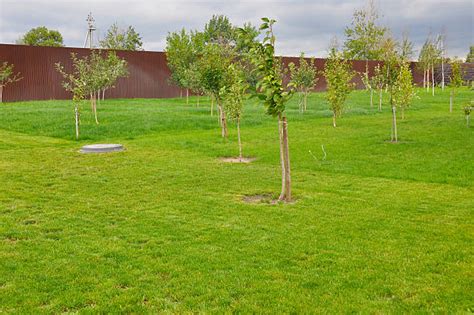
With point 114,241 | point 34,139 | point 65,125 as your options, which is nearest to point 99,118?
point 65,125

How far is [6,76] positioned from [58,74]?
462 centimetres

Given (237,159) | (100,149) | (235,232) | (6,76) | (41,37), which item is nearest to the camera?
(235,232)

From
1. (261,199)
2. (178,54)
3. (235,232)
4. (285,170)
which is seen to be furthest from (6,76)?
(235,232)

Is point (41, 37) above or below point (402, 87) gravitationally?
above

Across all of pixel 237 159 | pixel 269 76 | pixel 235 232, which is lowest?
pixel 235 232

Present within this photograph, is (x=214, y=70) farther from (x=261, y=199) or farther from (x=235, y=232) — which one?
(x=235, y=232)

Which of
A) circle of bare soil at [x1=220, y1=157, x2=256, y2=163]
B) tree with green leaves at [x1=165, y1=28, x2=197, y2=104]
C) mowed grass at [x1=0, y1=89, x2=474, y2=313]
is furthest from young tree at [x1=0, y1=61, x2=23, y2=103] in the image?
circle of bare soil at [x1=220, y1=157, x2=256, y2=163]

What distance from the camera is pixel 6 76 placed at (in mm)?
27406

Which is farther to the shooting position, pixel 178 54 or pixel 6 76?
pixel 178 54

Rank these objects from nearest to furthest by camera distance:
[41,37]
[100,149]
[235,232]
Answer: [235,232], [100,149], [41,37]

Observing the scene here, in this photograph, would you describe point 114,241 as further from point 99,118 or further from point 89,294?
point 99,118

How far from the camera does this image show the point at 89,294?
15.1 ft

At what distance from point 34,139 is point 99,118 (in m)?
5.01

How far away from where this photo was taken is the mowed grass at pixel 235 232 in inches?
181
